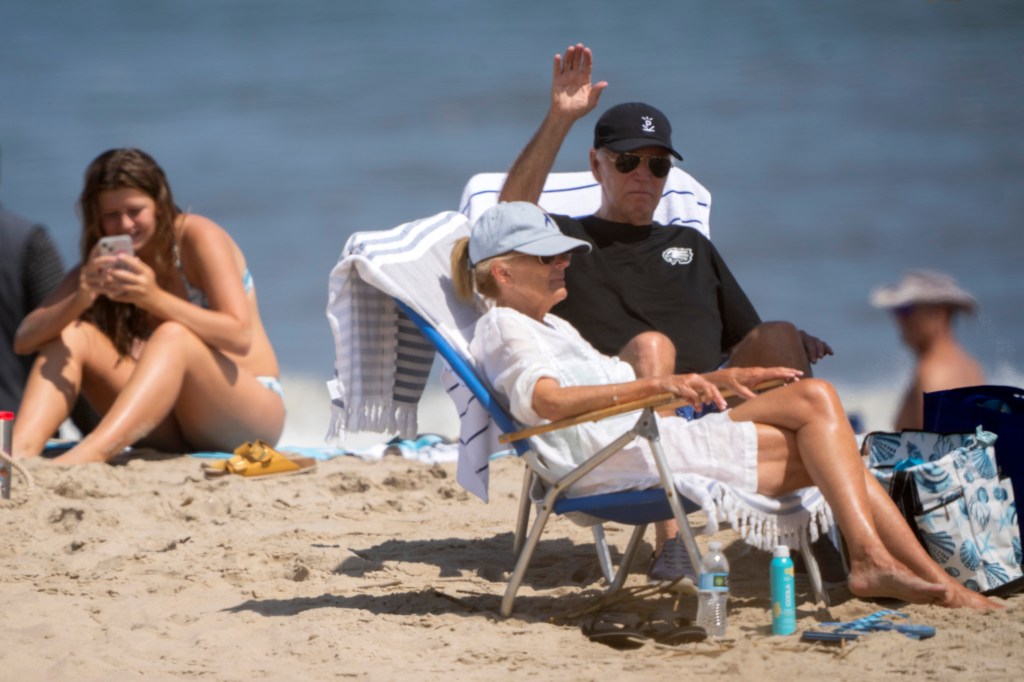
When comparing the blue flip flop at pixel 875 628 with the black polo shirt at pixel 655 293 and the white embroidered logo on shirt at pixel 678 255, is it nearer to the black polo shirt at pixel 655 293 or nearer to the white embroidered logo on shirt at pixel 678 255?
the black polo shirt at pixel 655 293

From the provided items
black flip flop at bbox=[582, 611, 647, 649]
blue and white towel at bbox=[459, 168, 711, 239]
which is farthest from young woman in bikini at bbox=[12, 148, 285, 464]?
black flip flop at bbox=[582, 611, 647, 649]

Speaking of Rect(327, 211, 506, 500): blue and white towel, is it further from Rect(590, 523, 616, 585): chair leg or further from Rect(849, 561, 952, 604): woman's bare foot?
Rect(849, 561, 952, 604): woman's bare foot

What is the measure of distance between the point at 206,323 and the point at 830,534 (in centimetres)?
251

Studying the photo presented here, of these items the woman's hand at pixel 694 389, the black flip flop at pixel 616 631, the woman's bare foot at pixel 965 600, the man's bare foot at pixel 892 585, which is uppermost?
the woman's hand at pixel 694 389

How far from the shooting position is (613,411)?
116 inches

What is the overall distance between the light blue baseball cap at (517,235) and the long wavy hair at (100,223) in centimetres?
199

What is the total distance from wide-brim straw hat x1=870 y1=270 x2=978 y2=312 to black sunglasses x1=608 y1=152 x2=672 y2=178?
13.2 feet

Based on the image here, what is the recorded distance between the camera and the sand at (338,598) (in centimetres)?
275

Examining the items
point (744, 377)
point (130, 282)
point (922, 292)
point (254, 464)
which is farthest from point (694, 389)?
point (922, 292)

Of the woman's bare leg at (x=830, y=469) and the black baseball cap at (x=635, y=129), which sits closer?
the woman's bare leg at (x=830, y=469)

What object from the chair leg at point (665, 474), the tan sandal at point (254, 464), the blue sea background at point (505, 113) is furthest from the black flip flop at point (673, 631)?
the blue sea background at point (505, 113)

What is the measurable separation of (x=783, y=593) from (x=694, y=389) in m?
0.49

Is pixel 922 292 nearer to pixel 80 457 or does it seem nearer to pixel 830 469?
pixel 80 457

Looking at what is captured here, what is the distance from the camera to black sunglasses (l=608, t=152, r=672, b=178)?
396cm
